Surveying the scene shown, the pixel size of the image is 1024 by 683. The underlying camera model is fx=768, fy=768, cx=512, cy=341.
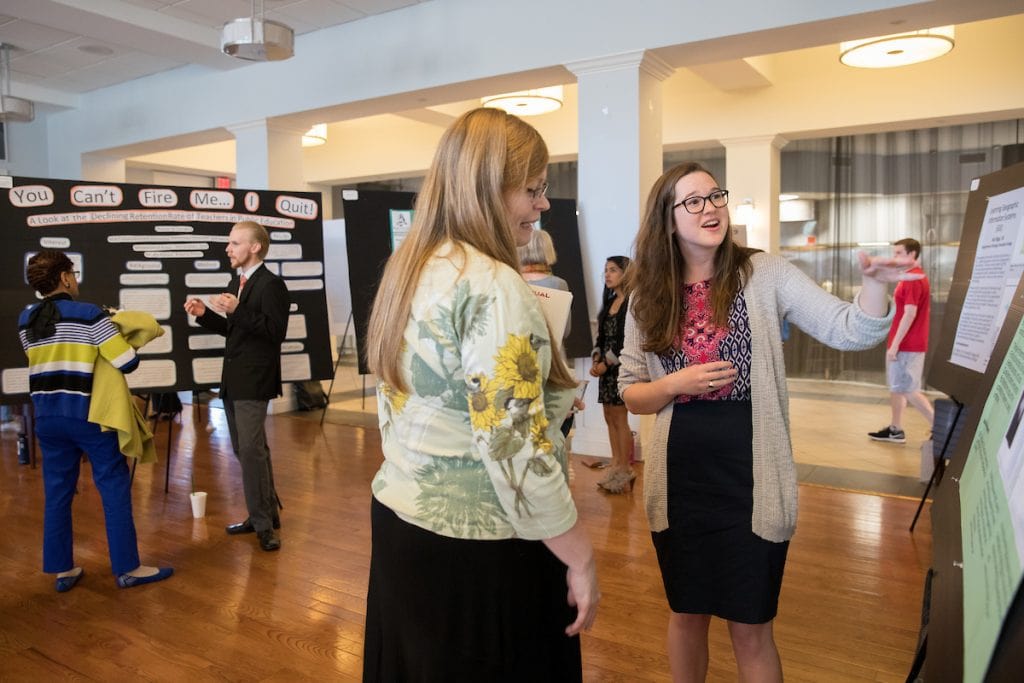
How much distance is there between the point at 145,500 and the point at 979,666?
A: 496 centimetres

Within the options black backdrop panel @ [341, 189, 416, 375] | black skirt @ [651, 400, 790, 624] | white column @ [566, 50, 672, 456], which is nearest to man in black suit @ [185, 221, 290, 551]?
black backdrop panel @ [341, 189, 416, 375]

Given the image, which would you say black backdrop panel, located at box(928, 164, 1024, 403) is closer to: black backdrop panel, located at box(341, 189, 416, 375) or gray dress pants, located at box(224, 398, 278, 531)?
gray dress pants, located at box(224, 398, 278, 531)

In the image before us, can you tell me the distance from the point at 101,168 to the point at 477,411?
408 inches

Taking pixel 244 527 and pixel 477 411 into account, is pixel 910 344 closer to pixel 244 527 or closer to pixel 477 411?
pixel 244 527

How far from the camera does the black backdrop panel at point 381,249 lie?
18.6ft

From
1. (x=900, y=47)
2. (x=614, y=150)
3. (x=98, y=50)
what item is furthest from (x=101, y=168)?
(x=900, y=47)

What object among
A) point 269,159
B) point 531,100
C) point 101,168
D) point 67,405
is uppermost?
point 531,100

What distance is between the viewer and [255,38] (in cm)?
518

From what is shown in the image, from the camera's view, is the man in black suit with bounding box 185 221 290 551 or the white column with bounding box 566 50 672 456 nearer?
the man in black suit with bounding box 185 221 290 551

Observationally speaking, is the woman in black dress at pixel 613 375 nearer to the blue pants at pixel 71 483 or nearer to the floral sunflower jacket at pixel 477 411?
the blue pants at pixel 71 483

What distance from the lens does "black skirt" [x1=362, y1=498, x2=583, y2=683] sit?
131cm

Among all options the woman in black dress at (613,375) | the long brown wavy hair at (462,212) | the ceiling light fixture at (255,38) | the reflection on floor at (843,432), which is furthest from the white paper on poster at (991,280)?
the ceiling light fixture at (255,38)

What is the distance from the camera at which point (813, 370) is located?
966 centimetres

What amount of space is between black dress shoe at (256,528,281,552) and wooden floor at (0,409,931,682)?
0.15ft
